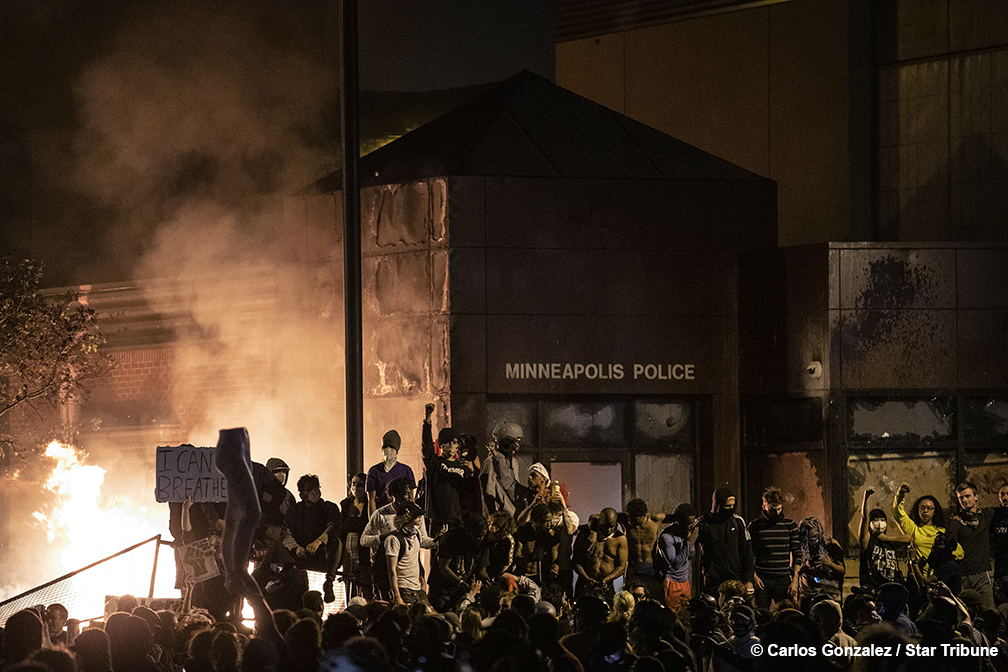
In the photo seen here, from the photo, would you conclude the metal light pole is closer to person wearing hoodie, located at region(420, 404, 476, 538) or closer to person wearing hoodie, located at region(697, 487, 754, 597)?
person wearing hoodie, located at region(420, 404, 476, 538)

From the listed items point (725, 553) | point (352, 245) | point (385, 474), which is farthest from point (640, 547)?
point (352, 245)

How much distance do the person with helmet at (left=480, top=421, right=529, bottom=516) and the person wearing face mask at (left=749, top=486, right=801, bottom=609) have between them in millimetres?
2296

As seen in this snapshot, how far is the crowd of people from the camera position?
6172mm

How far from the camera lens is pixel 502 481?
1300 cm

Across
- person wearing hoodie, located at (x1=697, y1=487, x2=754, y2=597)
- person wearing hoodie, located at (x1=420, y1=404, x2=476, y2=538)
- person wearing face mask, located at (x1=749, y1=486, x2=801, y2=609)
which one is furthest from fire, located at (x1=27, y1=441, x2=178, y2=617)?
person wearing face mask, located at (x1=749, y1=486, x2=801, y2=609)

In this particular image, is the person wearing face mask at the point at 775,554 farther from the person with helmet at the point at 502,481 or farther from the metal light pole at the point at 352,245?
the metal light pole at the point at 352,245

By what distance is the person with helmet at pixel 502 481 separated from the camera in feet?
41.3

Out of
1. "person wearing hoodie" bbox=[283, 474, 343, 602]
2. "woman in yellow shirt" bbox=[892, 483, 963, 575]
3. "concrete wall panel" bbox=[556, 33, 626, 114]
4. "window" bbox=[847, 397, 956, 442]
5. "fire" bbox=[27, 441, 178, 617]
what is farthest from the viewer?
"concrete wall panel" bbox=[556, 33, 626, 114]

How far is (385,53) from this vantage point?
19828 millimetres

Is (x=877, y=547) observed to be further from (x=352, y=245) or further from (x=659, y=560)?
(x=352, y=245)

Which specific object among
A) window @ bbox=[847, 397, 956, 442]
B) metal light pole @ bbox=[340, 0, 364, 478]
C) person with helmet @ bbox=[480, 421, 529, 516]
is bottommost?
person with helmet @ bbox=[480, 421, 529, 516]

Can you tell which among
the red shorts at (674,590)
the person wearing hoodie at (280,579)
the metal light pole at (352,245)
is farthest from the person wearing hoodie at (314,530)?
the red shorts at (674,590)

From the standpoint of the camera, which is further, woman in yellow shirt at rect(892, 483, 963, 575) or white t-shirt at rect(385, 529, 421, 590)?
woman in yellow shirt at rect(892, 483, 963, 575)

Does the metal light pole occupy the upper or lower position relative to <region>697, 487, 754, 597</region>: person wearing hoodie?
upper
